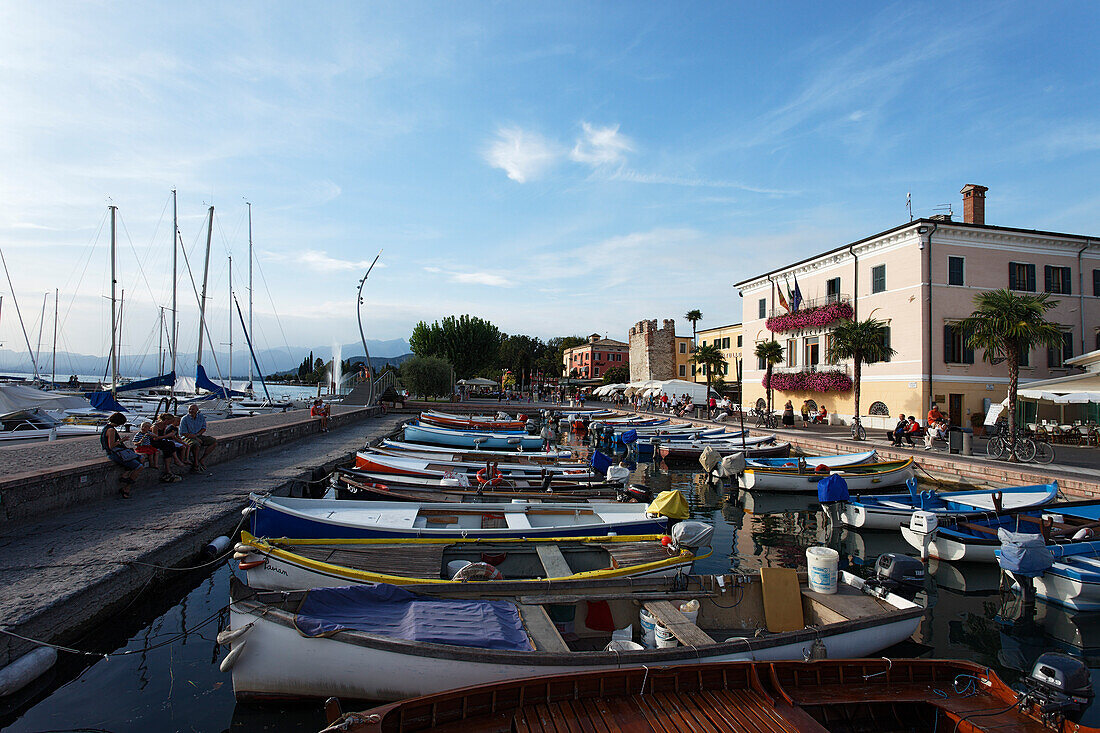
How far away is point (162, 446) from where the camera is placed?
12867mm

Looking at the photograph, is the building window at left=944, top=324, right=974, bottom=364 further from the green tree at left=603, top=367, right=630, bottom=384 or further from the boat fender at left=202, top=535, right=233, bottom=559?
the green tree at left=603, top=367, right=630, bottom=384

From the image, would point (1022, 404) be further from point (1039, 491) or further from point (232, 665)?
point (232, 665)

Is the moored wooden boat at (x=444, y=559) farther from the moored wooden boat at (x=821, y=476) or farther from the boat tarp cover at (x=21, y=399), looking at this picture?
the boat tarp cover at (x=21, y=399)

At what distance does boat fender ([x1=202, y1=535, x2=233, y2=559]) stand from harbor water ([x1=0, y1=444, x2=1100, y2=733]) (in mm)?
309

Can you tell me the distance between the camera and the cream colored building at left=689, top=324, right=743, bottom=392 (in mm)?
54594

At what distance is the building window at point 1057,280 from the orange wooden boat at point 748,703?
33990mm

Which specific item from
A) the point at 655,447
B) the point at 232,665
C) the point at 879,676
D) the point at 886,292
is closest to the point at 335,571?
the point at 232,665

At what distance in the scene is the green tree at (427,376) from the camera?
48719 millimetres

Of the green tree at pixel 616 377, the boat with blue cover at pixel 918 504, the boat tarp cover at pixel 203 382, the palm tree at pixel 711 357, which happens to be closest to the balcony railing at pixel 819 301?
the palm tree at pixel 711 357

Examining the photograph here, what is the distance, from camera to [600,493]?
14094 mm

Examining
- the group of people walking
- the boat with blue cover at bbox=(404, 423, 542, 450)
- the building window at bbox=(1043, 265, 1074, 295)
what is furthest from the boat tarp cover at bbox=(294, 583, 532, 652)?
the building window at bbox=(1043, 265, 1074, 295)

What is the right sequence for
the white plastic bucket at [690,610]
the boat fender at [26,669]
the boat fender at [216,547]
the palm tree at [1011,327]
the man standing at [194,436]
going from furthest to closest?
the palm tree at [1011,327] < the man standing at [194,436] < the boat fender at [216,547] < the white plastic bucket at [690,610] < the boat fender at [26,669]

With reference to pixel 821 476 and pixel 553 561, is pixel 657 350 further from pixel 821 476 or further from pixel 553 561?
pixel 553 561

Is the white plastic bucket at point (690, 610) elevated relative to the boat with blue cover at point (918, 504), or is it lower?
elevated
